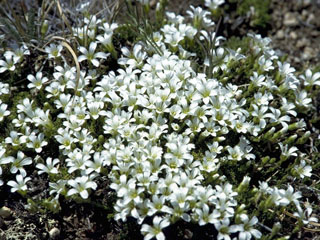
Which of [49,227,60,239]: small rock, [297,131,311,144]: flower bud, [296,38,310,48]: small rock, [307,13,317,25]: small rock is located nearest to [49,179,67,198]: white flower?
[49,227,60,239]: small rock

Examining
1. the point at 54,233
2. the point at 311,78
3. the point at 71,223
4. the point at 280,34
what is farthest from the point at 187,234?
the point at 280,34

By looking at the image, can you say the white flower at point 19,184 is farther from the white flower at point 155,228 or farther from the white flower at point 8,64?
the white flower at point 8,64

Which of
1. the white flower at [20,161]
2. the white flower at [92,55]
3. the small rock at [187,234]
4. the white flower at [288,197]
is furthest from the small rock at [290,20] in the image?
the white flower at [20,161]

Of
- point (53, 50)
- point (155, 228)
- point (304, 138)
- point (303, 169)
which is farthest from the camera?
point (53, 50)

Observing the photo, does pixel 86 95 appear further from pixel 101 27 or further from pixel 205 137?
pixel 205 137

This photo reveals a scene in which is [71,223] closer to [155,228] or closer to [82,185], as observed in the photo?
[82,185]

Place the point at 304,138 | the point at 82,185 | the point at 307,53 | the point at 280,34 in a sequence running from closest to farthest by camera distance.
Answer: the point at 82,185 < the point at 304,138 < the point at 307,53 < the point at 280,34

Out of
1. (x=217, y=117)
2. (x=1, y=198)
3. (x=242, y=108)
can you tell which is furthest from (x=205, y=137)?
(x=1, y=198)

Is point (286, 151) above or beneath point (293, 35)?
Result: beneath
